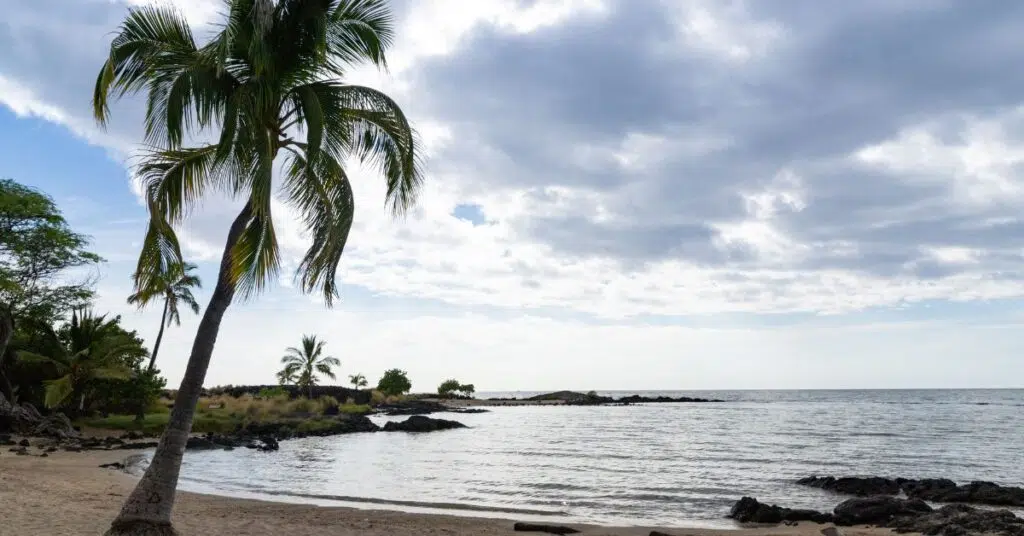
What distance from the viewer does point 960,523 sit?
13.2 metres

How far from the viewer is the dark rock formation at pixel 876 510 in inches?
586

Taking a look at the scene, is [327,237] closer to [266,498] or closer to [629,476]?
[266,498]

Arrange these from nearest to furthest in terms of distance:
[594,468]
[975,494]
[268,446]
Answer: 1. [975,494]
2. [594,468]
3. [268,446]

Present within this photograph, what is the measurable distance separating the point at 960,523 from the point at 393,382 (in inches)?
3373

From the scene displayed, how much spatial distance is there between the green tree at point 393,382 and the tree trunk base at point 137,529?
281 ft

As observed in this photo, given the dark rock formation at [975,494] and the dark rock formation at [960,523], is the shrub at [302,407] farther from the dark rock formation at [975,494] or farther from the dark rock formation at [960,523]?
the dark rock formation at [960,523]

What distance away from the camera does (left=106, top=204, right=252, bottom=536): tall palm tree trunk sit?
860cm

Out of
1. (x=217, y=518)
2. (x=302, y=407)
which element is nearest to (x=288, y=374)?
(x=302, y=407)

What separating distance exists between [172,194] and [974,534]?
51.2ft

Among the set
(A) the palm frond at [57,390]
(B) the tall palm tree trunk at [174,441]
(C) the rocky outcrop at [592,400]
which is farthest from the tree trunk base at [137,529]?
(C) the rocky outcrop at [592,400]

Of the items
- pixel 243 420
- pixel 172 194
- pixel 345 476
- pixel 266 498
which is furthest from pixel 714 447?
pixel 172 194

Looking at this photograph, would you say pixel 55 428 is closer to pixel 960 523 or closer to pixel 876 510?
pixel 876 510

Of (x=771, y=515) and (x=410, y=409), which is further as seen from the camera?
(x=410, y=409)

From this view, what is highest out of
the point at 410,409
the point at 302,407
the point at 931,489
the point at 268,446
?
the point at 302,407
